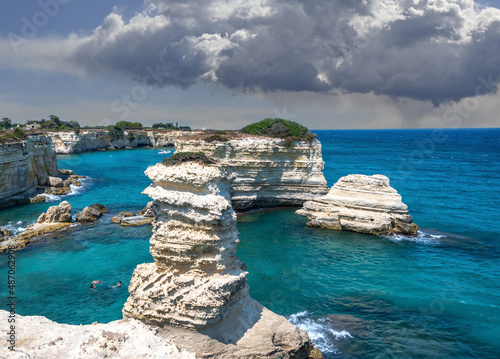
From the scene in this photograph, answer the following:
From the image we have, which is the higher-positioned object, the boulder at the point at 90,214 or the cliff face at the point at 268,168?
the cliff face at the point at 268,168

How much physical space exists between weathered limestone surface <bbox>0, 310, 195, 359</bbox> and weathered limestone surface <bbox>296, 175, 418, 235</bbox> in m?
22.3

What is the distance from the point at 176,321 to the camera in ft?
38.0

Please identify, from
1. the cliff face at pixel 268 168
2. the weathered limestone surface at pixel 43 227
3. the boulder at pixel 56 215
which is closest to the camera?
the weathered limestone surface at pixel 43 227

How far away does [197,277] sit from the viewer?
12094 millimetres

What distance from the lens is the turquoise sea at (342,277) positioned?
16188mm

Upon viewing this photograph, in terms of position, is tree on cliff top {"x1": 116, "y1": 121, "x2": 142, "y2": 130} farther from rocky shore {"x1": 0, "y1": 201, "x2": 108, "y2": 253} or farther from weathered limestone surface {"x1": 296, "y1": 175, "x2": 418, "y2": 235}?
weathered limestone surface {"x1": 296, "y1": 175, "x2": 418, "y2": 235}

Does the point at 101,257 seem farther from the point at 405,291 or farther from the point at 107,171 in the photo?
the point at 107,171

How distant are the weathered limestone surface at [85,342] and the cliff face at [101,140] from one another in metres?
81.9

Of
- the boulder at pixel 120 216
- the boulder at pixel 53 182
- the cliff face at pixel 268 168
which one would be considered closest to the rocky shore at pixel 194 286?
the cliff face at pixel 268 168

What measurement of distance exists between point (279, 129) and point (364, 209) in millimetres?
13581

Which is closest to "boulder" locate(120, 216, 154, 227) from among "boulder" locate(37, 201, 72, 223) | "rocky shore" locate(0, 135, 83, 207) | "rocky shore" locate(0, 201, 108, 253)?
"rocky shore" locate(0, 201, 108, 253)

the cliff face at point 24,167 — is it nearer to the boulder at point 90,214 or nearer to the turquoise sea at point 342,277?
the turquoise sea at point 342,277

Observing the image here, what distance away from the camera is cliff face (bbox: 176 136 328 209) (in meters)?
35.1

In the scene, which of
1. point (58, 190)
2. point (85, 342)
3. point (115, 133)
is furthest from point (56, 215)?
point (115, 133)
